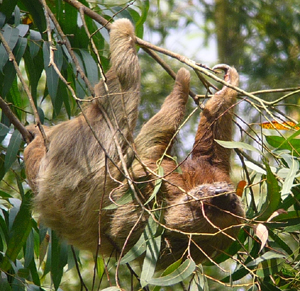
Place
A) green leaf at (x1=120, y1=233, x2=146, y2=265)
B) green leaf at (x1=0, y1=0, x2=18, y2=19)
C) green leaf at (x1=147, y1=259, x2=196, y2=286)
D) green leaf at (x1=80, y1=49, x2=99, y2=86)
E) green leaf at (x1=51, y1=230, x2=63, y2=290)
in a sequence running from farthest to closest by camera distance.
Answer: green leaf at (x1=51, y1=230, x2=63, y2=290), green leaf at (x1=80, y1=49, x2=99, y2=86), green leaf at (x1=0, y1=0, x2=18, y2=19), green leaf at (x1=120, y1=233, x2=146, y2=265), green leaf at (x1=147, y1=259, x2=196, y2=286)

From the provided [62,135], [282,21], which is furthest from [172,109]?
[282,21]

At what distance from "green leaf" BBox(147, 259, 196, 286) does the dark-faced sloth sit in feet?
3.12

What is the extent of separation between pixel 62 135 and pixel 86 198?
0.60m

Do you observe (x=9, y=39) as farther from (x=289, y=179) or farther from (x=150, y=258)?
(x=289, y=179)

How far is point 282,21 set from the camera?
9.39 meters

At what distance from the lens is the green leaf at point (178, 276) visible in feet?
8.54

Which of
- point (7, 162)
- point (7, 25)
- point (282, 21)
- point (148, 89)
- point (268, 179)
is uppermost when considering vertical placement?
point (7, 25)

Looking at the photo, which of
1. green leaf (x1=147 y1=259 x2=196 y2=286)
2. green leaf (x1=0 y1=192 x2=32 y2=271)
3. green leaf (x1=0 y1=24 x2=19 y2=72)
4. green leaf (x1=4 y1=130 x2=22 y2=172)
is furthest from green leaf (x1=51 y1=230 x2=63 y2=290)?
green leaf (x1=147 y1=259 x2=196 y2=286)

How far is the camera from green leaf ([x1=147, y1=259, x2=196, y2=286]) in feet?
8.54

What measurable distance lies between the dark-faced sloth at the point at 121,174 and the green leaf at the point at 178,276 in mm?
952

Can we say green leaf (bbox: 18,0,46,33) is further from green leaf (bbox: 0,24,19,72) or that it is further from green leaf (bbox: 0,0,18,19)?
green leaf (bbox: 0,24,19,72)

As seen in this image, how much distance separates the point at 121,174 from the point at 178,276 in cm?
118

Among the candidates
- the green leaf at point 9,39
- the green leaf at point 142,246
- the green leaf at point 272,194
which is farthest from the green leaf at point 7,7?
the green leaf at point 272,194

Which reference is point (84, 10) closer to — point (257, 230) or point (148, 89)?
point (257, 230)
